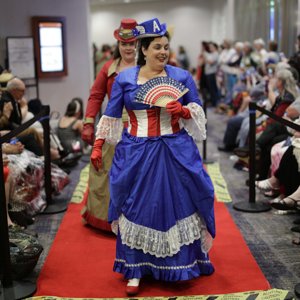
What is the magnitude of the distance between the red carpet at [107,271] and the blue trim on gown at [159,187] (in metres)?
0.12

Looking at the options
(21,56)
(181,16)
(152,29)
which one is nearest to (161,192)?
(152,29)

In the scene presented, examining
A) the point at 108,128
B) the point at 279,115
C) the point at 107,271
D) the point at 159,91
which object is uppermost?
the point at 159,91

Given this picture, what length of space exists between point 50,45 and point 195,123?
19.1ft

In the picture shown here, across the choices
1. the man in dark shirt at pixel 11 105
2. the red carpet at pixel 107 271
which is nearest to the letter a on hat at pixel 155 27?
the red carpet at pixel 107 271

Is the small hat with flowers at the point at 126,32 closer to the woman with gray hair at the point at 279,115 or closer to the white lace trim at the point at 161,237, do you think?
the white lace trim at the point at 161,237

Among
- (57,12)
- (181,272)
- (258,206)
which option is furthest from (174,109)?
(57,12)

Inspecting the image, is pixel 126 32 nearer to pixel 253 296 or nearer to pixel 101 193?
pixel 101 193

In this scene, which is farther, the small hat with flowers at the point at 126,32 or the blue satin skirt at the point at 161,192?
the small hat with flowers at the point at 126,32

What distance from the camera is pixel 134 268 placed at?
11.4ft

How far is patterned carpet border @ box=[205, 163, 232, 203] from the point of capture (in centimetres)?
571

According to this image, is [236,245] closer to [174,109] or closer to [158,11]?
[174,109]

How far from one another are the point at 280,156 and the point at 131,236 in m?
2.38

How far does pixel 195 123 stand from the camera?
11.5 ft

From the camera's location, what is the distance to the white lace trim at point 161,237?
3414 mm
